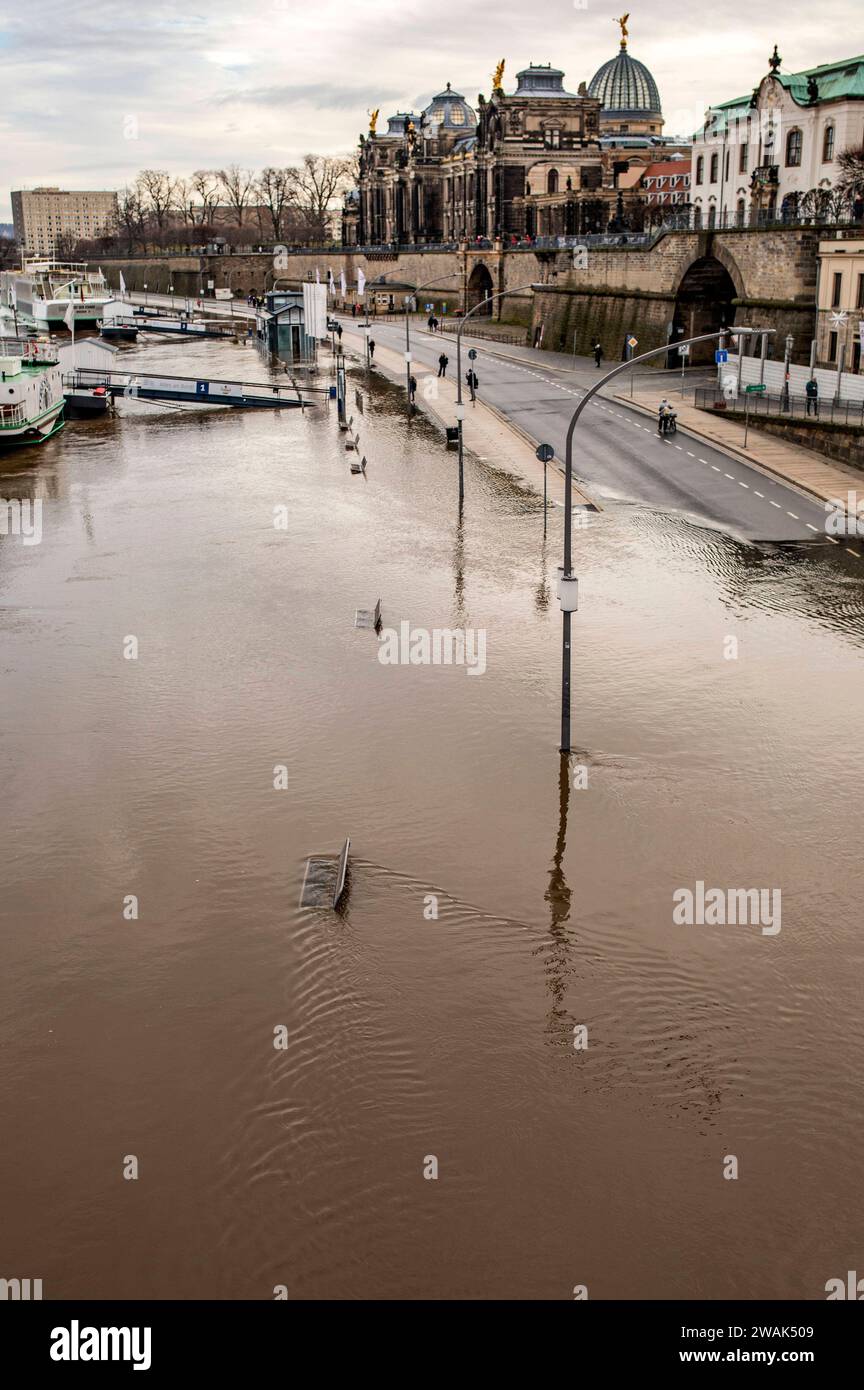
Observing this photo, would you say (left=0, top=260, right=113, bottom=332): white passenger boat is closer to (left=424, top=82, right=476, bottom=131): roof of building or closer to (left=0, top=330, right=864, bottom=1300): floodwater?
(left=424, top=82, right=476, bottom=131): roof of building

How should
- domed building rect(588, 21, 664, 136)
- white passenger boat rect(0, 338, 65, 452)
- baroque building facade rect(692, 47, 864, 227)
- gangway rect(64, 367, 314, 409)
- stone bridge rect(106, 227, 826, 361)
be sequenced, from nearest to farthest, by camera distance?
white passenger boat rect(0, 338, 65, 452) < stone bridge rect(106, 227, 826, 361) < gangway rect(64, 367, 314, 409) < baroque building facade rect(692, 47, 864, 227) < domed building rect(588, 21, 664, 136)

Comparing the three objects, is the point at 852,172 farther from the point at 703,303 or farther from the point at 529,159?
the point at 529,159

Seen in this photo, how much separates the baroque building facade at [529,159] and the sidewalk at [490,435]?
45.1 m

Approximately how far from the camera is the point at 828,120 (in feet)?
201

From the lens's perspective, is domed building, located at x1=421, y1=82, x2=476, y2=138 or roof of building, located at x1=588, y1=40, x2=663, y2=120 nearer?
roof of building, located at x1=588, y1=40, x2=663, y2=120

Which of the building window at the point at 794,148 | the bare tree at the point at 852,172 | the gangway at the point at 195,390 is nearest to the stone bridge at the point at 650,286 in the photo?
the bare tree at the point at 852,172

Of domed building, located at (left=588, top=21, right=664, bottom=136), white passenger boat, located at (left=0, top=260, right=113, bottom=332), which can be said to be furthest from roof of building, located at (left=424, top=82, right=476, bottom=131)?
white passenger boat, located at (left=0, top=260, right=113, bottom=332)

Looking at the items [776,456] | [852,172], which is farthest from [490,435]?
[852,172]

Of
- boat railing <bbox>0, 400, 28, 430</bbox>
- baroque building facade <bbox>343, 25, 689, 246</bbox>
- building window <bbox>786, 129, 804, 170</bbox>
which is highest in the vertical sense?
baroque building facade <bbox>343, 25, 689, 246</bbox>

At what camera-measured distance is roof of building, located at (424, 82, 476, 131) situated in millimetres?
152250

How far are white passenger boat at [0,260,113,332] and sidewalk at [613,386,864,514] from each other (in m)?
62.7


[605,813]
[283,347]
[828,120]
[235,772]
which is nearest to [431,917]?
[605,813]

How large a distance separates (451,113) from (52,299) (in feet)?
242
